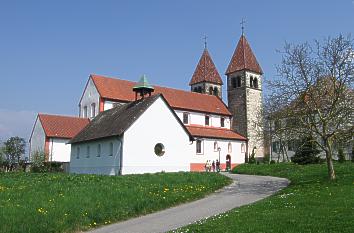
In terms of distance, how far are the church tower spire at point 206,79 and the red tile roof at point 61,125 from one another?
24.0 meters

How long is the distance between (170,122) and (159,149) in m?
2.65

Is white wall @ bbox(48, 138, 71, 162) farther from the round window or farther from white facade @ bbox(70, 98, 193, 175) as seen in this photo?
the round window

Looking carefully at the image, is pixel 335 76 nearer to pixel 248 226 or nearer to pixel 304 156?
pixel 248 226

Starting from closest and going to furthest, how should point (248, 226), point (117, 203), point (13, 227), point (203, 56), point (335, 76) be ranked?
point (248, 226)
point (13, 227)
point (117, 203)
point (335, 76)
point (203, 56)

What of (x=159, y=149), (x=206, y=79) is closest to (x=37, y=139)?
(x=159, y=149)

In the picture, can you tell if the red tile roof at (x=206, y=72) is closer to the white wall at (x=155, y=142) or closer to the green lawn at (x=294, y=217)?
the white wall at (x=155, y=142)

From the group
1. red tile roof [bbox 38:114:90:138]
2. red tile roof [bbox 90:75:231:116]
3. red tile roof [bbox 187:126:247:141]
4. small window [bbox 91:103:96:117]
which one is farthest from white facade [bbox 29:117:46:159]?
red tile roof [bbox 187:126:247:141]

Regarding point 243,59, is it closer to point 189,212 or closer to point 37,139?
point 37,139

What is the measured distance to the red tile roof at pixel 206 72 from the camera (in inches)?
2837

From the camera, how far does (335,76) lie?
23.4 metres

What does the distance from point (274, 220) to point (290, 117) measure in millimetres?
14159

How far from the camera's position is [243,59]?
67.9 metres

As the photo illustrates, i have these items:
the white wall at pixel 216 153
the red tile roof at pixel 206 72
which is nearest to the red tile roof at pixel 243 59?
the red tile roof at pixel 206 72

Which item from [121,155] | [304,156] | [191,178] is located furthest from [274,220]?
[304,156]
